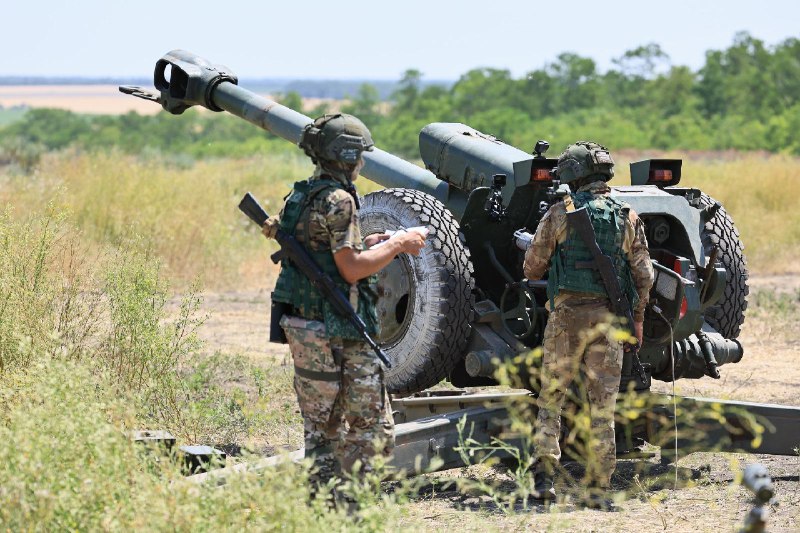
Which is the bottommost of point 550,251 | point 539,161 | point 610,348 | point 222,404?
point 222,404

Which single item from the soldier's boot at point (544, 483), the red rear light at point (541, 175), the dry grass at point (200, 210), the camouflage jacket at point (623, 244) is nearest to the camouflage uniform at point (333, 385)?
the soldier's boot at point (544, 483)

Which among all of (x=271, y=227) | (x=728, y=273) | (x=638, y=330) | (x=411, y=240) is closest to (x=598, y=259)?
(x=638, y=330)

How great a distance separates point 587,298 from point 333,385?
5.14 ft

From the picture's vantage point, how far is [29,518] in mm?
4602

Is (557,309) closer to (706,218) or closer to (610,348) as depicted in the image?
(610,348)

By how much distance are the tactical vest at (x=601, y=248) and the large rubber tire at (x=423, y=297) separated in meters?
0.80

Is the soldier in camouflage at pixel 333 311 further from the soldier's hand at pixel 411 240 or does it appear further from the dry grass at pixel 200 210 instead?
the dry grass at pixel 200 210

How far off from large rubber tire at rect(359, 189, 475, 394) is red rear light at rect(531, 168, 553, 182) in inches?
20.1

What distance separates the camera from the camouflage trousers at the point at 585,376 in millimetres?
6465

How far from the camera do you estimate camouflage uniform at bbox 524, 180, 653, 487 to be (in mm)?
6461

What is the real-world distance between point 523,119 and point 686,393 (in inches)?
1252

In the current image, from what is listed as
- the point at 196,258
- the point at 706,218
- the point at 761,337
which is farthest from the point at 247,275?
the point at 706,218

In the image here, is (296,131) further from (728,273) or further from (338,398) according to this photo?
(338,398)

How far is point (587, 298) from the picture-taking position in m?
6.47
